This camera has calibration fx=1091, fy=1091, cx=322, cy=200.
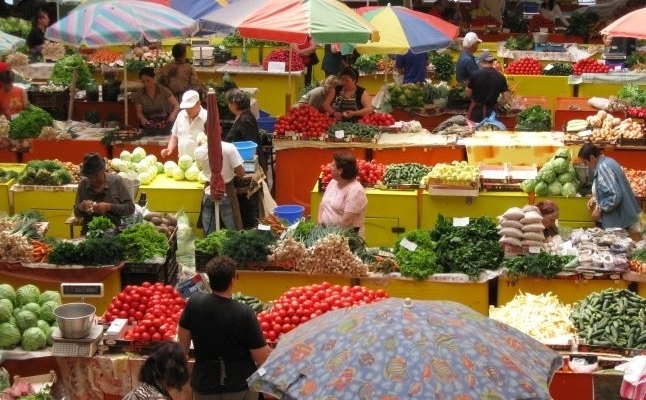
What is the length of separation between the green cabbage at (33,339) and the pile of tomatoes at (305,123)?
6407 millimetres

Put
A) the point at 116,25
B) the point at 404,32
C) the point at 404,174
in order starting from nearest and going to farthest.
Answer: the point at 404,174, the point at 116,25, the point at 404,32

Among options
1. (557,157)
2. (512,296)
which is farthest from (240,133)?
(512,296)

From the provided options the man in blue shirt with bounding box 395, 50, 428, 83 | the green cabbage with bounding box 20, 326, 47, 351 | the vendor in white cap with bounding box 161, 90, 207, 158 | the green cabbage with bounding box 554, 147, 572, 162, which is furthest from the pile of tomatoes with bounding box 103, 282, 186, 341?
the man in blue shirt with bounding box 395, 50, 428, 83

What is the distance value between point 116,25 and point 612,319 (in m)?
8.12

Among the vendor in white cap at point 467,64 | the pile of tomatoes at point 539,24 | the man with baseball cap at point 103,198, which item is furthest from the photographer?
the pile of tomatoes at point 539,24

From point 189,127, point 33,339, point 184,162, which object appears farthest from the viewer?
point 189,127

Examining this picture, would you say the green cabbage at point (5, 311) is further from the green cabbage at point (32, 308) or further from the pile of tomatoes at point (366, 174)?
the pile of tomatoes at point (366, 174)

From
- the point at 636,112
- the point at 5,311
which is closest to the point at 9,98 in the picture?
the point at 5,311

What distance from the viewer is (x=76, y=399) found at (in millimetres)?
8172

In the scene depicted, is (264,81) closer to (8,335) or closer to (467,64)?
(467,64)

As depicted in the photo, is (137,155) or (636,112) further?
(636,112)

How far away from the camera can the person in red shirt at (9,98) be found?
1465cm

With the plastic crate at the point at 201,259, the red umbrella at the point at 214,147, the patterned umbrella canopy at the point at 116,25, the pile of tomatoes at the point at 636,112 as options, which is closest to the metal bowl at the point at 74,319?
the plastic crate at the point at 201,259

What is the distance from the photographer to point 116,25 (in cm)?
1401
